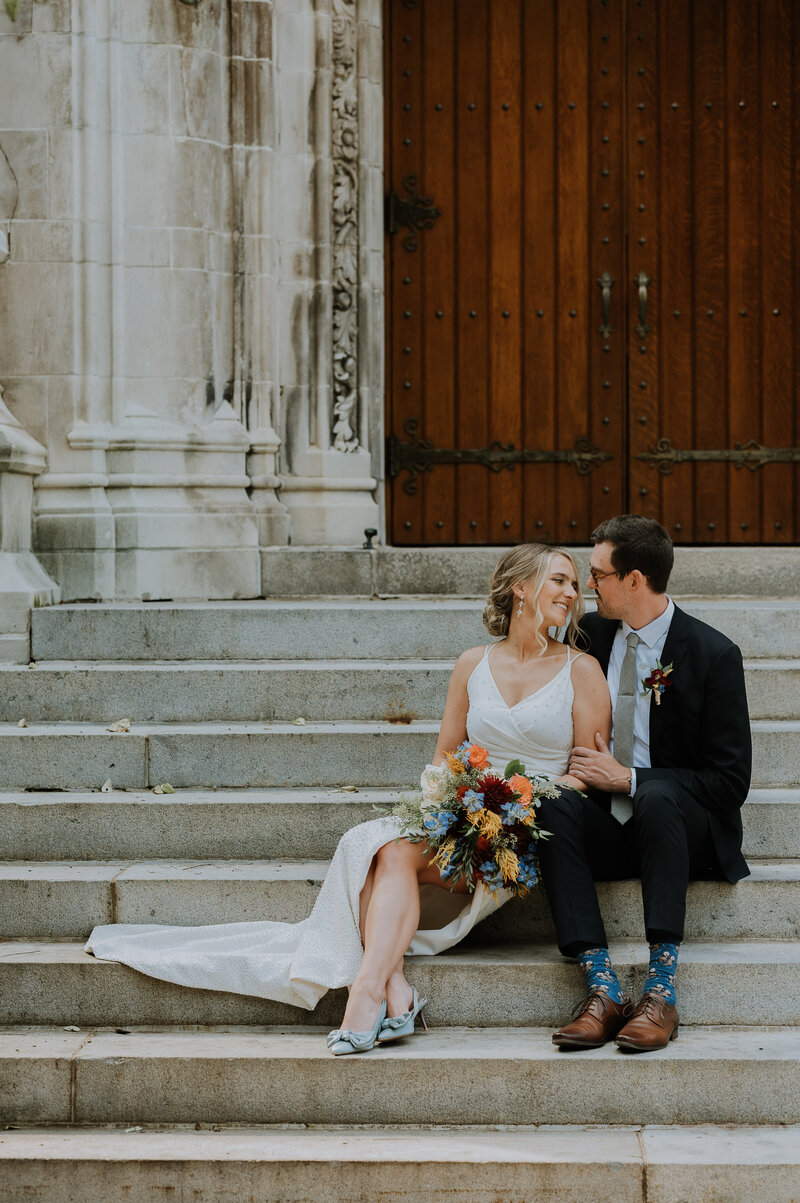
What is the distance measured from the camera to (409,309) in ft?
22.4

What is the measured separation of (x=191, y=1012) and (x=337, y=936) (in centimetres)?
44

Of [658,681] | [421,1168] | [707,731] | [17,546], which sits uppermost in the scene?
[17,546]

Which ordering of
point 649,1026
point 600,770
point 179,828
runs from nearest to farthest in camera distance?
point 649,1026 < point 600,770 < point 179,828

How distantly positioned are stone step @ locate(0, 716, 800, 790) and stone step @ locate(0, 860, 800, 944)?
1.56ft

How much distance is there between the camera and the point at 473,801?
3742 millimetres

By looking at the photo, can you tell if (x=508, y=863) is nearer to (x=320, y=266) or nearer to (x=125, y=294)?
(x=125, y=294)

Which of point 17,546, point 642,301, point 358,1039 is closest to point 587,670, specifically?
point 358,1039

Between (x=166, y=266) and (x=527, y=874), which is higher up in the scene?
(x=166, y=266)

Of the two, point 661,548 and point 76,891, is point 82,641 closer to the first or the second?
point 76,891

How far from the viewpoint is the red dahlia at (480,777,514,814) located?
12.3 feet

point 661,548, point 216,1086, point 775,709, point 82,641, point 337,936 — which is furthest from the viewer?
point 82,641

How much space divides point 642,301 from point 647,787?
11.6 feet

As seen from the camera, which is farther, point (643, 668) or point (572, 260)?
point (572, 260)

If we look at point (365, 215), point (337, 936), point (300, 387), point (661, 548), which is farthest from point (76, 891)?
point (365, 215)
